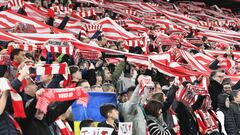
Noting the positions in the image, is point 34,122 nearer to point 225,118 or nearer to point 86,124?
point 86,124

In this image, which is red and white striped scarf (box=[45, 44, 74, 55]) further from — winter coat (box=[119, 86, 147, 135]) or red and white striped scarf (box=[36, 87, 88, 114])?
red and white striped scarf (box=[36, 87, 88, 114])

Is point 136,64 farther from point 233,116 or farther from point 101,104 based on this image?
point 101,104

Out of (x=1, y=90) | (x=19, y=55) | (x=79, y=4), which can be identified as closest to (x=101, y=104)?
(x=19, y=55)

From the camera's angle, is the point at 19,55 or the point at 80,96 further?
the point at 19,55

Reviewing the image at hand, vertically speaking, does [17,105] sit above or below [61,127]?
above

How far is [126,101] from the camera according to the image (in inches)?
316

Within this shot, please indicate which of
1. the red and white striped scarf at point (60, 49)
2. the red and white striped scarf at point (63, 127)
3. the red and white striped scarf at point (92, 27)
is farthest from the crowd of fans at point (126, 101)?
the red and white striped scarf at point (92, 27)

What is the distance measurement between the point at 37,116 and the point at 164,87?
14.3 ft

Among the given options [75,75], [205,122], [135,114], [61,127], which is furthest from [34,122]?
[205,122]

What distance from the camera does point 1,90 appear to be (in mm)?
5281

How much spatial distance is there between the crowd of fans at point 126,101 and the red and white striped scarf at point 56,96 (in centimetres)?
7

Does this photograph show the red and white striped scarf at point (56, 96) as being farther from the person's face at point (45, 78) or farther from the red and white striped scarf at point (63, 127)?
the person's face at point (45, 78)

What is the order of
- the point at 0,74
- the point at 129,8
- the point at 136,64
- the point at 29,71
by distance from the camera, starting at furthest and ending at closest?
the point at 129,8 < the point at 136,64 < the point at 0,74 < the point at 29,71

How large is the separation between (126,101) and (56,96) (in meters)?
2.47
